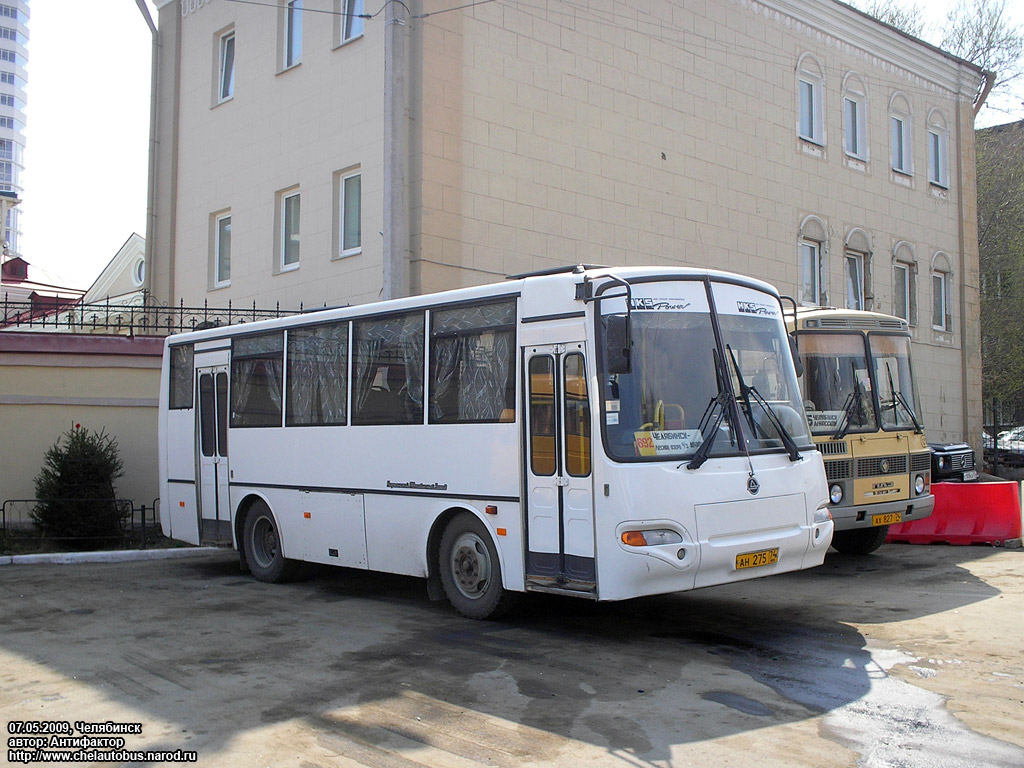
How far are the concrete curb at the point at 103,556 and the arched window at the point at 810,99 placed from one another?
16439 millimetres

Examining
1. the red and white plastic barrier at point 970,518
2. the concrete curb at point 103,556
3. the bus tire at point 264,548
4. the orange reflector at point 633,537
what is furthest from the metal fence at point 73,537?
the red and white plastic barrier at point 970,518

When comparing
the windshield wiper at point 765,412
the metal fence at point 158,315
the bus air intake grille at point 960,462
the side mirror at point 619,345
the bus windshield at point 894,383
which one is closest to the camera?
the side mirror at point 619,345

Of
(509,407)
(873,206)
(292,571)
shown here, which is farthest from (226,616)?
(873,206)

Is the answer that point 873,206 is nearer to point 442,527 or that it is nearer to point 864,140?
point 864,140

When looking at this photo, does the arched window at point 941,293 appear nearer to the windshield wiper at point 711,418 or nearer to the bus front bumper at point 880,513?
the bus front bumper at point 880,513

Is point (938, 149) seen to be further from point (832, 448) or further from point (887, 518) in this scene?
point (832, 448)

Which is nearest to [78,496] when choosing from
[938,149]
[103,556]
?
[103,556]

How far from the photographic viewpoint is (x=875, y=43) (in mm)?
25406

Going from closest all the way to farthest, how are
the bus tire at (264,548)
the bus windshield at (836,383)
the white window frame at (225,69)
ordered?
the bus windshield at (836,383) → the bus tire at (264,548) → the white window frame at (225,69)

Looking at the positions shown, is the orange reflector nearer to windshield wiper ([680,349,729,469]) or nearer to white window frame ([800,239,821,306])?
windshield wiper ([680,349,729,469])

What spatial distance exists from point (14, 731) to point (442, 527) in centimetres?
431

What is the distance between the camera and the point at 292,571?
1191 cm

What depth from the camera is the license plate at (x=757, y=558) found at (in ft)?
26.2

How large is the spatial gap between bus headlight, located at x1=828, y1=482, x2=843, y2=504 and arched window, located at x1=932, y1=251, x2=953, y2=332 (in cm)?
1789
